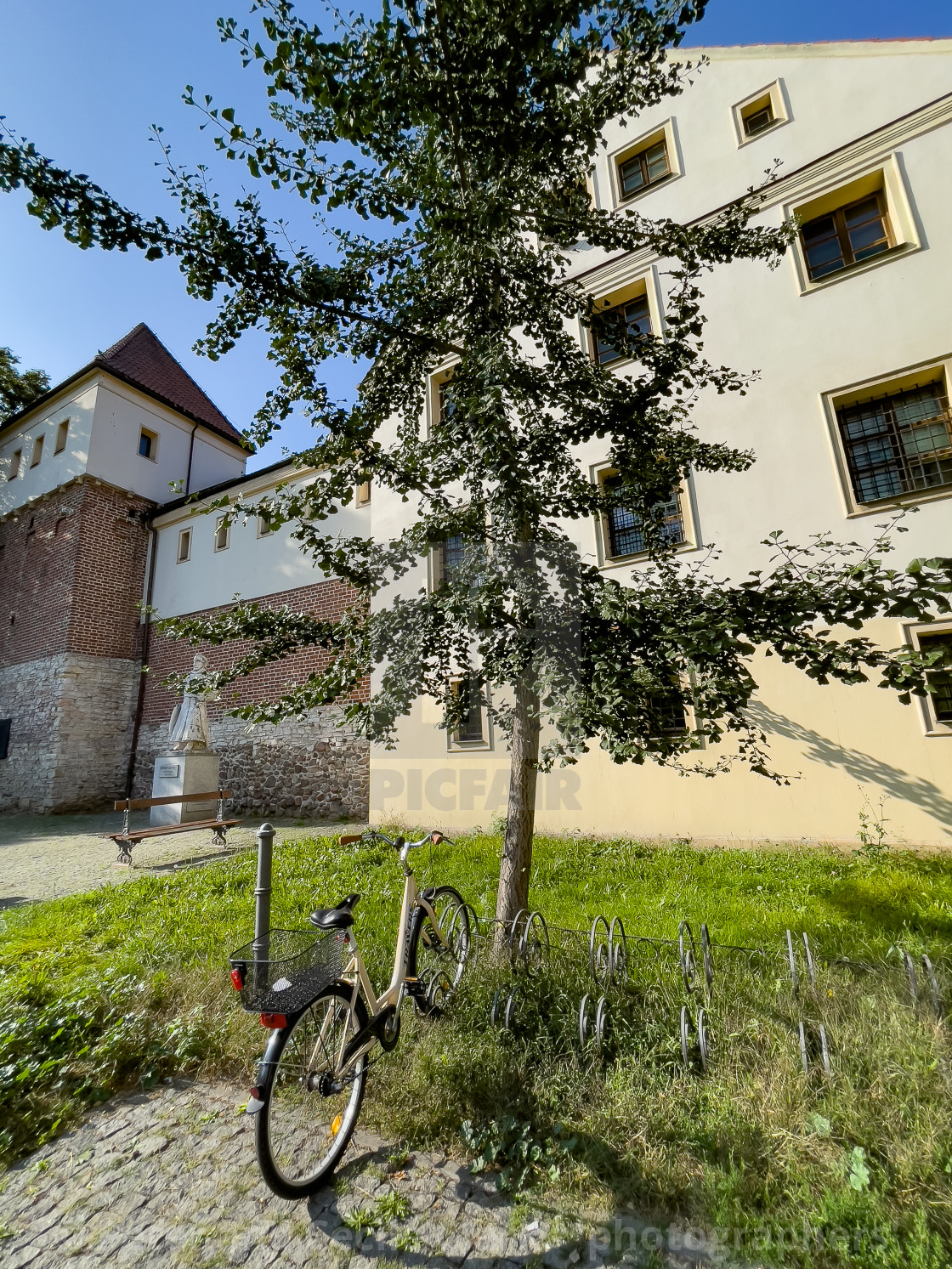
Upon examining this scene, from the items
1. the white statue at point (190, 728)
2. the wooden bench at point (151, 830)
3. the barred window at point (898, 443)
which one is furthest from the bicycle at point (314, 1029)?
the white statue at point (190, 728)

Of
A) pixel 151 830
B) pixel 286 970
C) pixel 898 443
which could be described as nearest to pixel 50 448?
pixel 151 830

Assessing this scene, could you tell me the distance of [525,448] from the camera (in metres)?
3.49

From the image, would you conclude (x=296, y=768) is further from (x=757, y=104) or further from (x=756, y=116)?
(x=757, y=104)

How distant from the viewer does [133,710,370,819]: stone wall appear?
11461 mm

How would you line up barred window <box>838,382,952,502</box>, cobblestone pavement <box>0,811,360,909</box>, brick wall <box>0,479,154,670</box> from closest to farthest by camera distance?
barred window <box>838,382,952,502</box>, cobblestone pavement <box>0,811,360,909</box>, brick wall <box>0,479,154,670</box>

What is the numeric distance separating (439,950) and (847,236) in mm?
10549

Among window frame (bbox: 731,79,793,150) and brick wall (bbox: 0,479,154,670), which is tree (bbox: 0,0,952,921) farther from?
brick wall (bbox: 0,479,154,670)

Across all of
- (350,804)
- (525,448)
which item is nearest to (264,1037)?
(525,448)

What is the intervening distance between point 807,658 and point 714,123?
10.9 metres

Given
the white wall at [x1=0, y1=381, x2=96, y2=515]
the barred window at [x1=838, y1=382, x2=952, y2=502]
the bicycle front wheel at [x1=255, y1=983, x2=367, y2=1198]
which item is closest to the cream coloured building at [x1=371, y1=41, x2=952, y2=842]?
the barred window at [x1=838, y1=382, x2=952, y2=502]

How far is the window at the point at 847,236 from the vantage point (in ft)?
26.5

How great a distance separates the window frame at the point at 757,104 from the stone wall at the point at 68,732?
56.5 ft

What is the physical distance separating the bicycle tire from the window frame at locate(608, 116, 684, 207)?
11098 millimetres

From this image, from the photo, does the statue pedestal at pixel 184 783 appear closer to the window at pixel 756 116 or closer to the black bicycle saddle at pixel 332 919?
the black bicycle saddle at pixel 332 919
